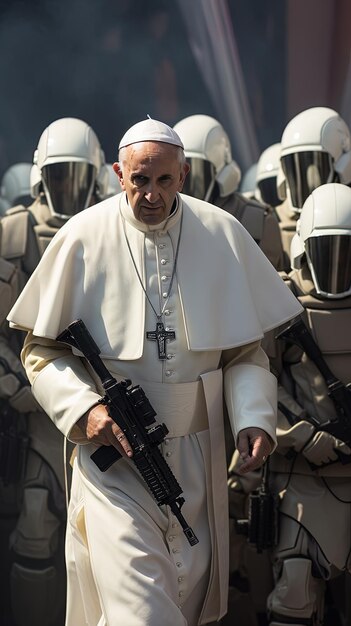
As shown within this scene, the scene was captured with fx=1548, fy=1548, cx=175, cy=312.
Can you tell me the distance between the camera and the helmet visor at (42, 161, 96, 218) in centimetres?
828

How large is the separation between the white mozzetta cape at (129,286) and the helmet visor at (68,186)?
2.50 metres

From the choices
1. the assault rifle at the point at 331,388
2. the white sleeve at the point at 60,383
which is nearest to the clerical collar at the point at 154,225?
the white sleeve at the point at 60,383

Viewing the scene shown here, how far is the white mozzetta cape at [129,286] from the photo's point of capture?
18.2 feet

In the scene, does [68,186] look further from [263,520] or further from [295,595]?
[295,595]

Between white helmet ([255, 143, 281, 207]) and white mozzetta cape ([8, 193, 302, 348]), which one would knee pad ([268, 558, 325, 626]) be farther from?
white helmet ([255, 143, 281, 207])

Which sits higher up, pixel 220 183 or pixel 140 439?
pixel 140 439

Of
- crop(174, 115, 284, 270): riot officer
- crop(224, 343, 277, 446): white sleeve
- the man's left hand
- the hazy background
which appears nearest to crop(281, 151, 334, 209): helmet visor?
crop(174, 115, 284, 270): riot officer

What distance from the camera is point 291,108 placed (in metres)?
13.0

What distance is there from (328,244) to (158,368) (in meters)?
1.71

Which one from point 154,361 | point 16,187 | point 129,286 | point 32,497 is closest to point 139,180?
point 129,286

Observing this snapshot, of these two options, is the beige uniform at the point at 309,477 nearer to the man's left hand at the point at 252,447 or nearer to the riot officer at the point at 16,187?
the man's left hand at the point at 252,447

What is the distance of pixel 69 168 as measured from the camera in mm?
8445

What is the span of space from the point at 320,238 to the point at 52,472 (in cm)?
180

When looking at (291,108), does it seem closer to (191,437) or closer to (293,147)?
(293,147)
